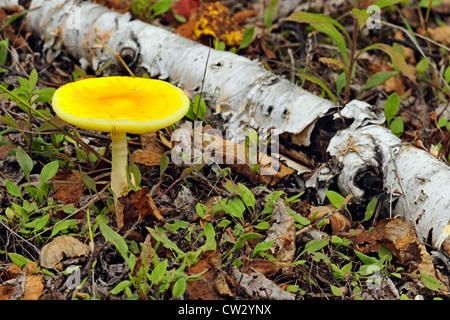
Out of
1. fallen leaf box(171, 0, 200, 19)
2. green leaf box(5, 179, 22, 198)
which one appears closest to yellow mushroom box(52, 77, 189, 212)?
green leaf box(5, 179, 22, 198)

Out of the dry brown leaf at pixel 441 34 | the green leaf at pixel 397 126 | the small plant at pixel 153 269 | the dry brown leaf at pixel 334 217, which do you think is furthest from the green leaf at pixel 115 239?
the dry brown leaf at pixel 441 34

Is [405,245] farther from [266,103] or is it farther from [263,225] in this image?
[266,103]

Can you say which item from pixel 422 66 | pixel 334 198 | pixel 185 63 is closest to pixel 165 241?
pixel 334 198

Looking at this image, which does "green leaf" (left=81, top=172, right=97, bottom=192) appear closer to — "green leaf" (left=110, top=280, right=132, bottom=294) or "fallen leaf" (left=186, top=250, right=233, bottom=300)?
"green leaf" (left=110, top=280, right=132, bottom=294)

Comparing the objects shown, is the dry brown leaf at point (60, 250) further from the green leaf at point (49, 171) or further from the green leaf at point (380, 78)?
the green leaf at point (380, 78)
